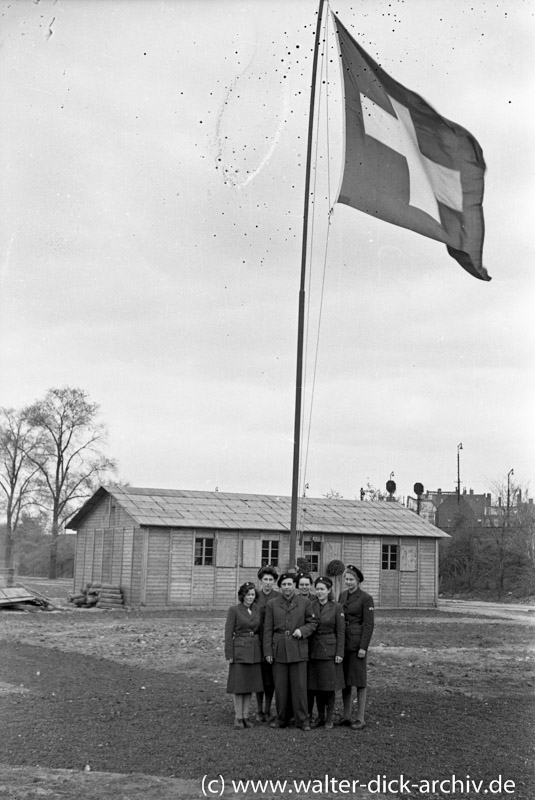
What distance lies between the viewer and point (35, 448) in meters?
48.7

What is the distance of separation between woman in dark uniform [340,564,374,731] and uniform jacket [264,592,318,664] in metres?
0.51

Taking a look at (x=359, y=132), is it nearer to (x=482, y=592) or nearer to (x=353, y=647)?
(x=353, y=647)

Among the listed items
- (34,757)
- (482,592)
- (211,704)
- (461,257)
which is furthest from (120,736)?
(482,592)

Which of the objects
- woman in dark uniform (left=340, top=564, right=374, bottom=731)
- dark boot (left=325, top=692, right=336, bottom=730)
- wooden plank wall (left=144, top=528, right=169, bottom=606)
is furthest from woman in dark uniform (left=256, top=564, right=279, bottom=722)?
wooden plank wall (left=144, top=528, right=169, bottom=606)

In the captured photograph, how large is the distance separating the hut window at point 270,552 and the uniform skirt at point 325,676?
2135cm

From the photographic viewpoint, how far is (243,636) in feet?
33.1

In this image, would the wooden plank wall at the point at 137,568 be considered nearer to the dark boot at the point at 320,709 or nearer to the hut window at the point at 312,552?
the hut window at the point at 312,552

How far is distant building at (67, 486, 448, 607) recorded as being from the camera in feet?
96.1

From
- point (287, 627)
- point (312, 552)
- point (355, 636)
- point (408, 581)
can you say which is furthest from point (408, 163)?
point (408, 581)

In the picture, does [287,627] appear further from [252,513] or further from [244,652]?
[252,513]

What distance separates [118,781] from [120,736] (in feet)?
5.49

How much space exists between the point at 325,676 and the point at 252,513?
22501mm

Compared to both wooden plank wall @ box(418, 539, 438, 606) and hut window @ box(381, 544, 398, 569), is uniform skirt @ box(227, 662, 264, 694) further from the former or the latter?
wooden plank wall @ box(418, 539, 438, 606)

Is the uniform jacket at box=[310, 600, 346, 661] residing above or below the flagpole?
below
